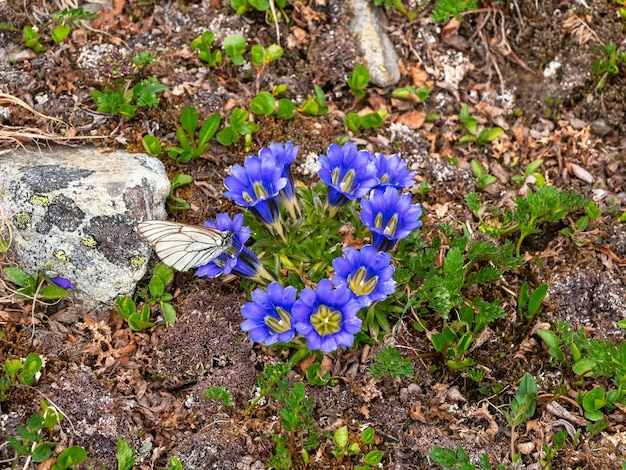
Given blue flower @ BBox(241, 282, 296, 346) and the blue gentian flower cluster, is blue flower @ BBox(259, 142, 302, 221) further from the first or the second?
blue flower @ BBox(241, 282, 296, 346)

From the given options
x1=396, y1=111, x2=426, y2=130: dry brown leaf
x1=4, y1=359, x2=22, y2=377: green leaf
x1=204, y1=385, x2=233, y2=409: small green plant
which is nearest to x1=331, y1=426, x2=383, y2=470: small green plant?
x1=204, y1=385, x2=233, y2=409: small green plant

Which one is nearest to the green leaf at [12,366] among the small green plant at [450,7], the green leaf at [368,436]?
the green leaf at [368,436]

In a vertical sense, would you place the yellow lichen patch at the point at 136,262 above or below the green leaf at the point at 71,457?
above

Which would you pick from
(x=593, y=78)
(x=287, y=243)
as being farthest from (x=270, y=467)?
(x=593, y=78)

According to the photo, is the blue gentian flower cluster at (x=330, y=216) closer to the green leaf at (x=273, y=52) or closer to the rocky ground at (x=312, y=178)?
the rocky ground at (x=312, y=178)

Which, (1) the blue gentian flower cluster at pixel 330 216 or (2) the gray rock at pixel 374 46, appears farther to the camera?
(2) the gray rock at pixel 374 46
